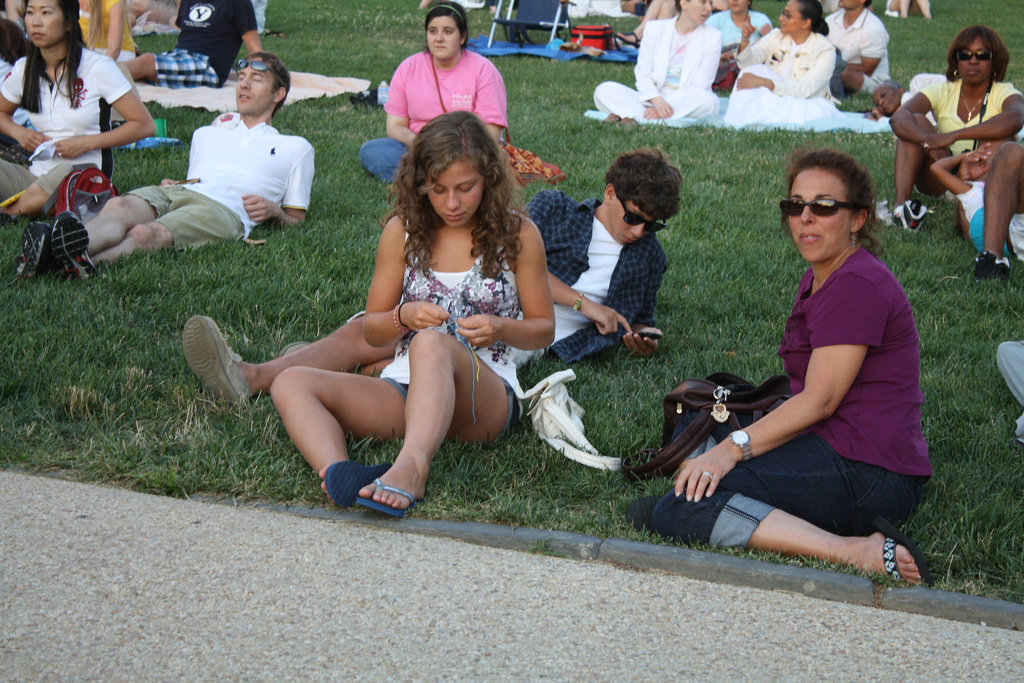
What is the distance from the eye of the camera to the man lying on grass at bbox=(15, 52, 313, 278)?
19.7ft

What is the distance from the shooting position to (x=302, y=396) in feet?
12.3

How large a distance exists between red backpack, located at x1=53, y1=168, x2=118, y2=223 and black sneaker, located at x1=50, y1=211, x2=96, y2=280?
63cm

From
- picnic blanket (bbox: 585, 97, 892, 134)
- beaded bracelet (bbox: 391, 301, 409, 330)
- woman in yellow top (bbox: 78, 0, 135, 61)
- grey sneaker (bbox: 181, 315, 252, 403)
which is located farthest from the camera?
picnic blanket (bbox: 585, 97, 892, 134)

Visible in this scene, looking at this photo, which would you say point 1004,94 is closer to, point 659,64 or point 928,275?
point 928,275

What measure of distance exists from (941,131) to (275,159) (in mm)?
4979

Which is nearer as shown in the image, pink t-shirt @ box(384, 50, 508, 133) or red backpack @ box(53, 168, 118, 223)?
red backpack @ box(53, 168, 118, 223)

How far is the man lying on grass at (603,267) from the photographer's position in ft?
15.5

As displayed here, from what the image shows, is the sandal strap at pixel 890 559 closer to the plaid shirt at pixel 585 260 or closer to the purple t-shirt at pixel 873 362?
the purple t-shirt at pixel 873 362

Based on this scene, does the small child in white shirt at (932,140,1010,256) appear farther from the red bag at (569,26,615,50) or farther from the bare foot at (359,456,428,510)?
the red bag at (569,26,615,50)

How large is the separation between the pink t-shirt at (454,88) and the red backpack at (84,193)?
8.31 ft

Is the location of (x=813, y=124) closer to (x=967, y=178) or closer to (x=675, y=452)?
(x=967, y=178)

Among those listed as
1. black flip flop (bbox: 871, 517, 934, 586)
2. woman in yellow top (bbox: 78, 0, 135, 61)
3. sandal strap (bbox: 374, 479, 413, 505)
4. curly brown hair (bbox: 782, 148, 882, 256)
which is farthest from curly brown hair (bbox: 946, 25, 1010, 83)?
woman in yellow top (bbox: 78, 0, 135, 61)

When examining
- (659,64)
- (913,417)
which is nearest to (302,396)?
(913,417)

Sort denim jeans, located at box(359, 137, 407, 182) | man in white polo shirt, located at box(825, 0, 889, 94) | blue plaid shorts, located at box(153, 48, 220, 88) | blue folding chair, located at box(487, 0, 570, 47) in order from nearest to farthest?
1. denim jeans, located at box(359, 137, 407, 182)
2. blue plaid shorts, located at box(153, 48, 220, 88)
3. man in white polo shirt, located at box(825, 0, 889, 94)
4. blue folding chair, located at box(487, 0, 570, 47)
